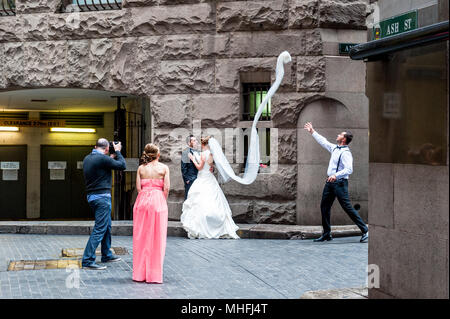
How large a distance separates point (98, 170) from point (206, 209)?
379 cm

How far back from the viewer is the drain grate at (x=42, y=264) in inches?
374

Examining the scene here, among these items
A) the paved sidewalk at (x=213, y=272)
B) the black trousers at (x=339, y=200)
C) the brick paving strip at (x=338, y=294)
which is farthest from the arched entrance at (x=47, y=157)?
the brick paving strip at (x=338, y=294)

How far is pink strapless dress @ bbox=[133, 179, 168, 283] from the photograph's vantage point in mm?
8578

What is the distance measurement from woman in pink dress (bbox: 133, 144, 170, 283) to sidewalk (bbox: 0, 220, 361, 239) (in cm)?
421

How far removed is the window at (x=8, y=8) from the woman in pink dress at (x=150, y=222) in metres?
8.17

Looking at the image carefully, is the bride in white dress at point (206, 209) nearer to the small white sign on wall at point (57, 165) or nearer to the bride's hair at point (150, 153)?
the bride's hair at point (150, 153)

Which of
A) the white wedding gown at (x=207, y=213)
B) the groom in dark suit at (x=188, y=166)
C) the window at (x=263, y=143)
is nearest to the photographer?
the white wedding gown at (x=207, y=213)

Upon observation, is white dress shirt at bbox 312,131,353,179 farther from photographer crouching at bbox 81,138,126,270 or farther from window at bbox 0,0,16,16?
window at bbox 0,0,16,16

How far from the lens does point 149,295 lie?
7.68 meters

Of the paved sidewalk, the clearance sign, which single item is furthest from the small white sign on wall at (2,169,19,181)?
the paved sidewalk

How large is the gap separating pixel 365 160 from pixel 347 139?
169 cm

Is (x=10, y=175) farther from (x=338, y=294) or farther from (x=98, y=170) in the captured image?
(x=338, y=294)
